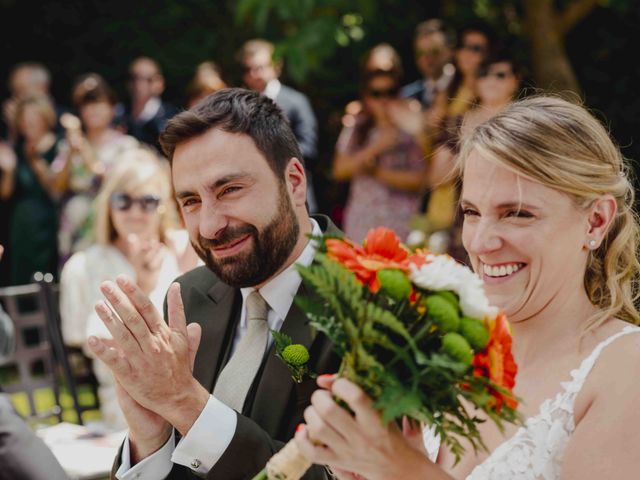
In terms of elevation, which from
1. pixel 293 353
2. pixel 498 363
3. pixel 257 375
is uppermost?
pixel 498 363

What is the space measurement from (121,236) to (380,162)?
2040 mm

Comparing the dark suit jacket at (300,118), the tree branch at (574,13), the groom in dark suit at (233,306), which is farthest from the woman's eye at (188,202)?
the tree branch at (574,13)

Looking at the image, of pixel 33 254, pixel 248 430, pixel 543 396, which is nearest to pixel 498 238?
pixel 543 396

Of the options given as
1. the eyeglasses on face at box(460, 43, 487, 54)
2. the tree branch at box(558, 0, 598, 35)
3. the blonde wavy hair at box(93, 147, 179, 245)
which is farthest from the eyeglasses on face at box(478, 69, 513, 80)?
the blonde wavy hair at box(93, 147, 179, 245)

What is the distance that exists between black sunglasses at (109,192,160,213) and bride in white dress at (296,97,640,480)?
283 cm

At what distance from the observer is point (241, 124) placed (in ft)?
8.93

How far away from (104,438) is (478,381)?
2.52 meters

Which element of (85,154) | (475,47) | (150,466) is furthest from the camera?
(85,154)

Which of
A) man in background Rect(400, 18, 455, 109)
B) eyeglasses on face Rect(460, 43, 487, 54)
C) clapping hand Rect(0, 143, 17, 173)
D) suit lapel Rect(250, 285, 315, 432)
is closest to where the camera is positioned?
suit lapel Rect(250, 285, 315, 432)

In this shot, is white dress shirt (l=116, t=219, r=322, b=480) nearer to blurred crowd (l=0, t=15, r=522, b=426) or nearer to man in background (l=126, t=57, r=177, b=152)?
blurred crowd (l=0, t=15, r=522, b=426)

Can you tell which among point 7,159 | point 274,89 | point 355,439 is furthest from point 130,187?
point 7,159

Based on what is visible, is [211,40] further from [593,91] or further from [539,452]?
[539,452]

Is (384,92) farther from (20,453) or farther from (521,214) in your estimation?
(20,453)

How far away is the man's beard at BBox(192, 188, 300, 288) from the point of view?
8.71 feet
